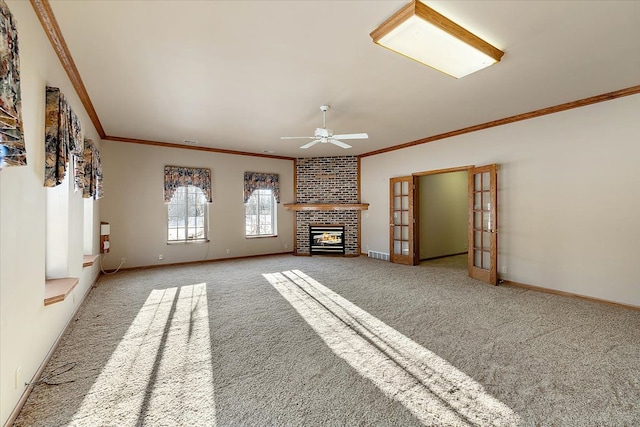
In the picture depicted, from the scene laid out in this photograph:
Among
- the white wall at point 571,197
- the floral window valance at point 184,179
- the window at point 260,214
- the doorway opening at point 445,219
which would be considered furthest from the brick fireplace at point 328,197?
the white wall at point 571,197

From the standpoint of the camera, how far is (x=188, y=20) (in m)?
2.35

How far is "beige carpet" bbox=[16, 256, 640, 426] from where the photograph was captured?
1.85 m

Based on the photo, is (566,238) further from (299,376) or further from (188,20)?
(188,20)

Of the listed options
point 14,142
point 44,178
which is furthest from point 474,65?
point 44,178

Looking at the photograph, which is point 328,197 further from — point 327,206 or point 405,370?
point 405,370

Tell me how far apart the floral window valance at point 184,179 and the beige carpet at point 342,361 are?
106 inches

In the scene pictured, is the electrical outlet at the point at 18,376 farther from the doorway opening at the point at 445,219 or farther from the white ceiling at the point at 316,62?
the doorway opening at the point at 445,219

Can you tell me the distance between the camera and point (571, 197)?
13.9ft

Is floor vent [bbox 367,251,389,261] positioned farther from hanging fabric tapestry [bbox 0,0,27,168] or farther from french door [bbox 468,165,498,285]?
hanging fabric tapestry [bbox 0,0,27,168]

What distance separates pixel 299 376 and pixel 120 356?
5.37 feet

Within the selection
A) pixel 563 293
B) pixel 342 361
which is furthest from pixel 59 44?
pixel 563 293

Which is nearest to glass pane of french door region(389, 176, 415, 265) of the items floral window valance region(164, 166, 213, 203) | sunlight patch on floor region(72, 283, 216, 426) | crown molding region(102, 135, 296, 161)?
crown molding region(102, 135, 296, 161)

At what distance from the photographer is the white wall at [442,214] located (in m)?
7.29

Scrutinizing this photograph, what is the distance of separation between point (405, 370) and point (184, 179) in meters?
6.05
